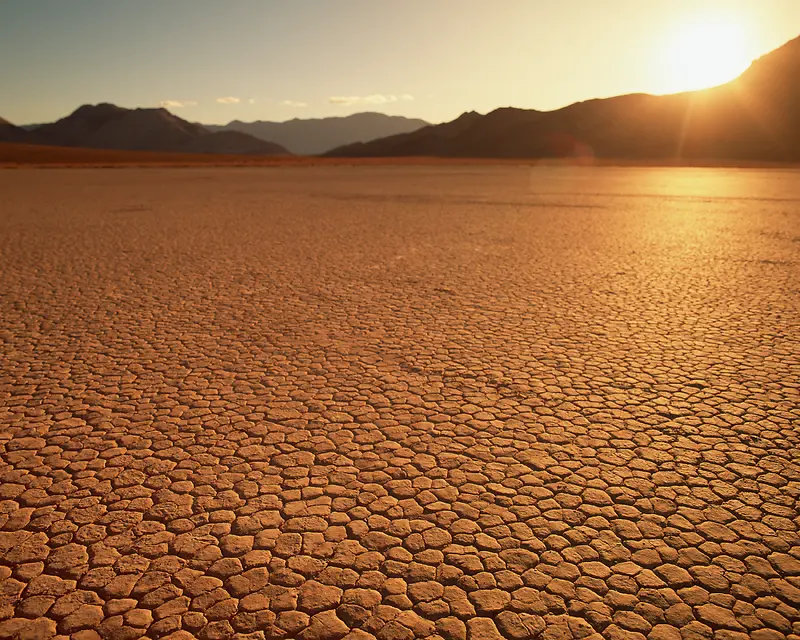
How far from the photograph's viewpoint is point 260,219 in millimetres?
13438

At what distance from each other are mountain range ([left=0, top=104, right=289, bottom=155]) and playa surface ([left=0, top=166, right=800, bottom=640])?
152 m

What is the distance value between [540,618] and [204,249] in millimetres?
8889

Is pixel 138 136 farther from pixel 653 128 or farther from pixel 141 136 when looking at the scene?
pixel 653 128

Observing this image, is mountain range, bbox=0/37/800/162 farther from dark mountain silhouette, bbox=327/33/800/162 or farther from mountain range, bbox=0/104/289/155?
mountain range, bbox=0/104/289/155

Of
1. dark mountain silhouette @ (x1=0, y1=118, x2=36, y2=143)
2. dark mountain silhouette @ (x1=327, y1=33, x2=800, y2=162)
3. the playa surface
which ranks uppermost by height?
dark mountain silhouette @ (x1=0, y1=118, x2=36, y2=143)

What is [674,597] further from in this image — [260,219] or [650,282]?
[260,219]

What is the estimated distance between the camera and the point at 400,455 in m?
3.21

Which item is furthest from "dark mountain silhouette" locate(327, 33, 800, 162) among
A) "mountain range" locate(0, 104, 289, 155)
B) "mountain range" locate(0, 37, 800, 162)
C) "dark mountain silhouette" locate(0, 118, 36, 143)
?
"dark mountain silhouette" locate(0, 118, 36, 143)

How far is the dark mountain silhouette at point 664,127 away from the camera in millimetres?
71438

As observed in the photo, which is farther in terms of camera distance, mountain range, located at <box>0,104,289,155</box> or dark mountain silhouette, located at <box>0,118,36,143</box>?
dark mountain silhouette, located at <box>0,118,36,143</box>

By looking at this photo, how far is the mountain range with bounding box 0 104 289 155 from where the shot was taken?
151 metres

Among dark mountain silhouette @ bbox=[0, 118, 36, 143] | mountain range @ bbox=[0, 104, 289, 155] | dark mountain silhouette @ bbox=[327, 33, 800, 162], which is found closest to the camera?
dark mountain silhouette @ bbox=[327, 33, 800, 162]

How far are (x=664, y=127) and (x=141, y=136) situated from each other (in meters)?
132

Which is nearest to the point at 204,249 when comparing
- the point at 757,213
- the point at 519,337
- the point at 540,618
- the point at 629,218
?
the point at 519,337
